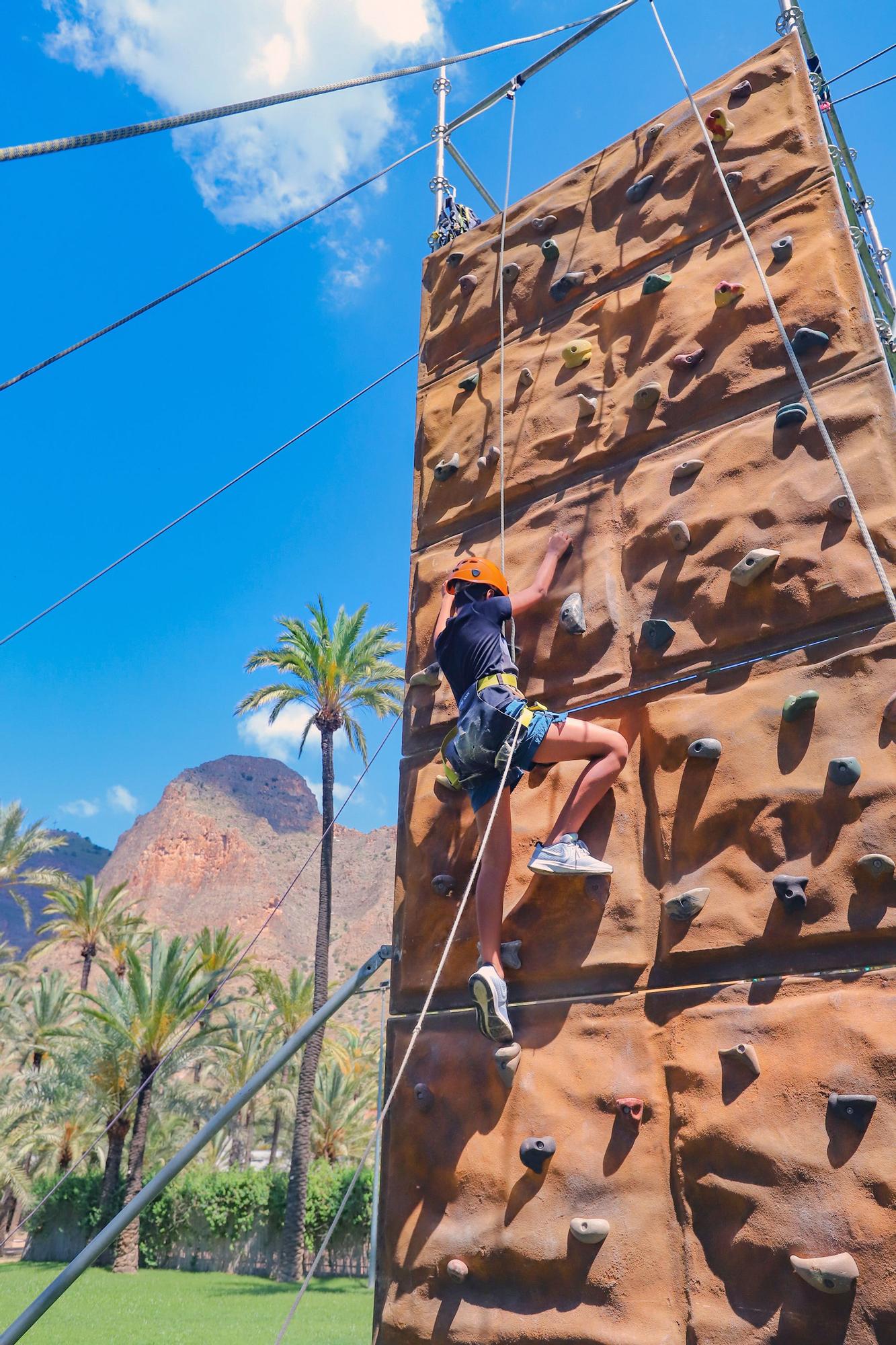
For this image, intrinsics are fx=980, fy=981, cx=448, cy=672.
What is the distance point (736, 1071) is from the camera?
270 centimetres

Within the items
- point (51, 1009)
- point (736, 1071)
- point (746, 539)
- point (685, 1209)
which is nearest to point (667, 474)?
point (746, 539)

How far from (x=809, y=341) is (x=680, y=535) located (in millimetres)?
765

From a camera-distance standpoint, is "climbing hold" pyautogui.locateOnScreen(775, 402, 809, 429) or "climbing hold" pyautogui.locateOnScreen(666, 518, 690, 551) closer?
"climbing hold" pyautogui.locateOnScreen(775, 402, 809, 429)

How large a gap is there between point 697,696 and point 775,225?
1.82 metres

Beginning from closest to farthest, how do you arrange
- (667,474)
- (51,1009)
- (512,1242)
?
1. (512,1242)
2. (667,474)
3. (51,1009)

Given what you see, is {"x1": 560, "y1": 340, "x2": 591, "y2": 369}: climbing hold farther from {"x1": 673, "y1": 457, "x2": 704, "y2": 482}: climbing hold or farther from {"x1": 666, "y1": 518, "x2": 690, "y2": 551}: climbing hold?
{"x1": 666, "y1": 518, "x2": 690, "y2": 551}: climbing hold

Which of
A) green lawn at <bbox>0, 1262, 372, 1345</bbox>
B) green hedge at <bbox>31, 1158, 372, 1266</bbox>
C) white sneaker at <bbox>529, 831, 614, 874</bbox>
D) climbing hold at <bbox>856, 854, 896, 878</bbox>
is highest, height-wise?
white sneaker at <bbox>529, 831, 614, 874</bbox>

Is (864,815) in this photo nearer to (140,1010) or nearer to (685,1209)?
(685,1209)

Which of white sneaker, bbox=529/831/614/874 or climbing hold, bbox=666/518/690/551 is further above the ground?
climbing hold, bbox=666/518/690/551

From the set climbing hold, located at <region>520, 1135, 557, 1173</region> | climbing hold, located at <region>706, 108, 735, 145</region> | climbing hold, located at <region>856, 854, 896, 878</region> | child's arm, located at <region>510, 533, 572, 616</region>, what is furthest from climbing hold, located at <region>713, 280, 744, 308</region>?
climbing hold, located at <region>520, 1135, 557, 1173</region>

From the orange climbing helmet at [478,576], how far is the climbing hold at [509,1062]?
5.26 feet

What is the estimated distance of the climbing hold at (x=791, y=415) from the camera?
3250 millimetres

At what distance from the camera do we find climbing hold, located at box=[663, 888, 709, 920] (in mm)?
2928

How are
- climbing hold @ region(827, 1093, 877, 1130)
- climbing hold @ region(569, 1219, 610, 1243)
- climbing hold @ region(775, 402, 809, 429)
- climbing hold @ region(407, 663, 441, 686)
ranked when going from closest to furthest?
climbing hold @ region(827, 1093, 877, 1130)
climbing hold @ region(569, 1219, 610, 1243)
climbing hold @ region(775, 402, 809, 429)
climbing hold @ region(407, 663, 441, 686)
